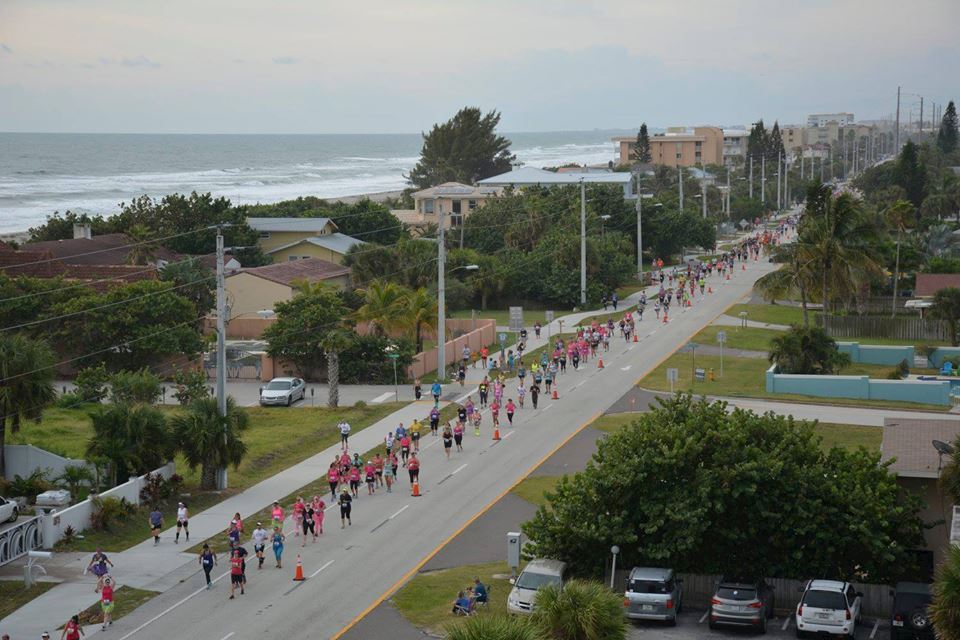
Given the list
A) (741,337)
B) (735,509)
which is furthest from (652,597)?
(741,337)

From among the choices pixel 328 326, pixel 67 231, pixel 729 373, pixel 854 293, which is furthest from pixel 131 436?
pixel 67 231

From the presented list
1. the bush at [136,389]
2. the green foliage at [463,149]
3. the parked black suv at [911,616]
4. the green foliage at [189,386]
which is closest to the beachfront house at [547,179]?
the green foliage at [463,149]

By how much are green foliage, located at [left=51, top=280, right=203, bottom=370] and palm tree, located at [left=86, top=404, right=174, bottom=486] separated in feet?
59.6

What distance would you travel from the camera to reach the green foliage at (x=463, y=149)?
172m

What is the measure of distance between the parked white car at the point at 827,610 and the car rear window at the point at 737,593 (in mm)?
868

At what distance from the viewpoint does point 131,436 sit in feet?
115

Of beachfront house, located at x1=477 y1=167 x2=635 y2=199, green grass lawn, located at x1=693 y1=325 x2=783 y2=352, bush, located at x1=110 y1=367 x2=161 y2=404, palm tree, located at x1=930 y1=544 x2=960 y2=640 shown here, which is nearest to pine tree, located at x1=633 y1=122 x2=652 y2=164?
beachfront house, located at x1=477 y1=167 x2=635 y2=199

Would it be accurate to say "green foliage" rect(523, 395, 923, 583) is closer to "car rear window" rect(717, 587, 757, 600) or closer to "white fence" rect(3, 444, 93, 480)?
"car rear window" rect(717, 587, 757, 600)

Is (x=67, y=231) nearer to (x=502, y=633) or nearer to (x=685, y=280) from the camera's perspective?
(x=685, y=280)

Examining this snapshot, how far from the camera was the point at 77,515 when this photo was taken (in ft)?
105

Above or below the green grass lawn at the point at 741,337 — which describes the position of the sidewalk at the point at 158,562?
above

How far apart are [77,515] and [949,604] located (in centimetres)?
2085

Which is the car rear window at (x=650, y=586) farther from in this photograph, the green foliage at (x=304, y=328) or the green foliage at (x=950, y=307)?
the green foliage at (x=950, y=307)

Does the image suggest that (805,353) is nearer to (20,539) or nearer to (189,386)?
(189,386)
